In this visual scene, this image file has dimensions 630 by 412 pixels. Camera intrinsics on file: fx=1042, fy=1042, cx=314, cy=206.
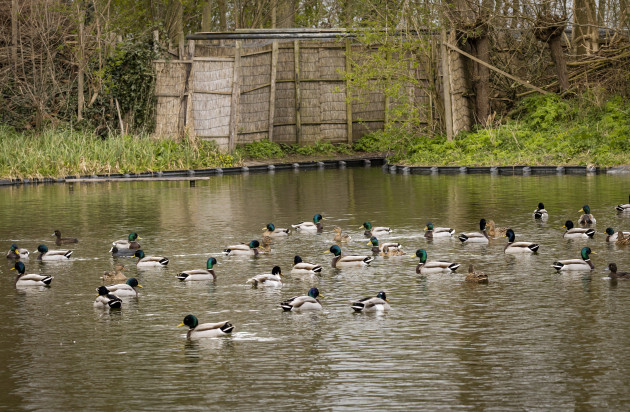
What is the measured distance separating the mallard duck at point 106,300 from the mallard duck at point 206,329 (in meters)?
2.16

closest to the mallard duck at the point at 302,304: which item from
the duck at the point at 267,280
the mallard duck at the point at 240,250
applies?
the duck at the point at 267,280

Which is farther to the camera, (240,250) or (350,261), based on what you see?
(240,250)

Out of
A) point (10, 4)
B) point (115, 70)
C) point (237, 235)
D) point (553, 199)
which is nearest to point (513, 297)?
point (237, 235)

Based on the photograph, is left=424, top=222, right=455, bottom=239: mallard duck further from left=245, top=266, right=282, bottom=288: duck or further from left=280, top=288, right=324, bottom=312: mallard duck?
left=280, top=288, right=324, bottom=312: mallard duck

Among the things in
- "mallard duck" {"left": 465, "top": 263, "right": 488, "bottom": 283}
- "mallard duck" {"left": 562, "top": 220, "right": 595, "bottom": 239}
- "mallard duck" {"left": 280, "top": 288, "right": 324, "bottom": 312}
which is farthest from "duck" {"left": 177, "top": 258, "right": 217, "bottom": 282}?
"mallard duck" {"left": 562, "top": 220, "right": 595, "bottom": 239}

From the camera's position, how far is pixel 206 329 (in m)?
12.5

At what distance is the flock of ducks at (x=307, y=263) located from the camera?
550 inches

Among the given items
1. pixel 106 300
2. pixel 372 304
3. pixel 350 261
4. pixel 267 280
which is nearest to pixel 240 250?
pixel 350 261

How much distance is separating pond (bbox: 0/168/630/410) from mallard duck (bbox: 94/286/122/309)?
232mm

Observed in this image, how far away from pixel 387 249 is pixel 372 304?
4.86 metres

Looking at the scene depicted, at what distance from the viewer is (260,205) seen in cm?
2650

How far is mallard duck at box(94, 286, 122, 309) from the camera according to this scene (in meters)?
14.4

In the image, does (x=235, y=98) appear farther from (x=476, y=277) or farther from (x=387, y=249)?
(x=476, y=277)

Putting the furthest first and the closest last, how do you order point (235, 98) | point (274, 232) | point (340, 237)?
1. point (235, 98)
2. point (274, 232)
3. point (340, 237)
